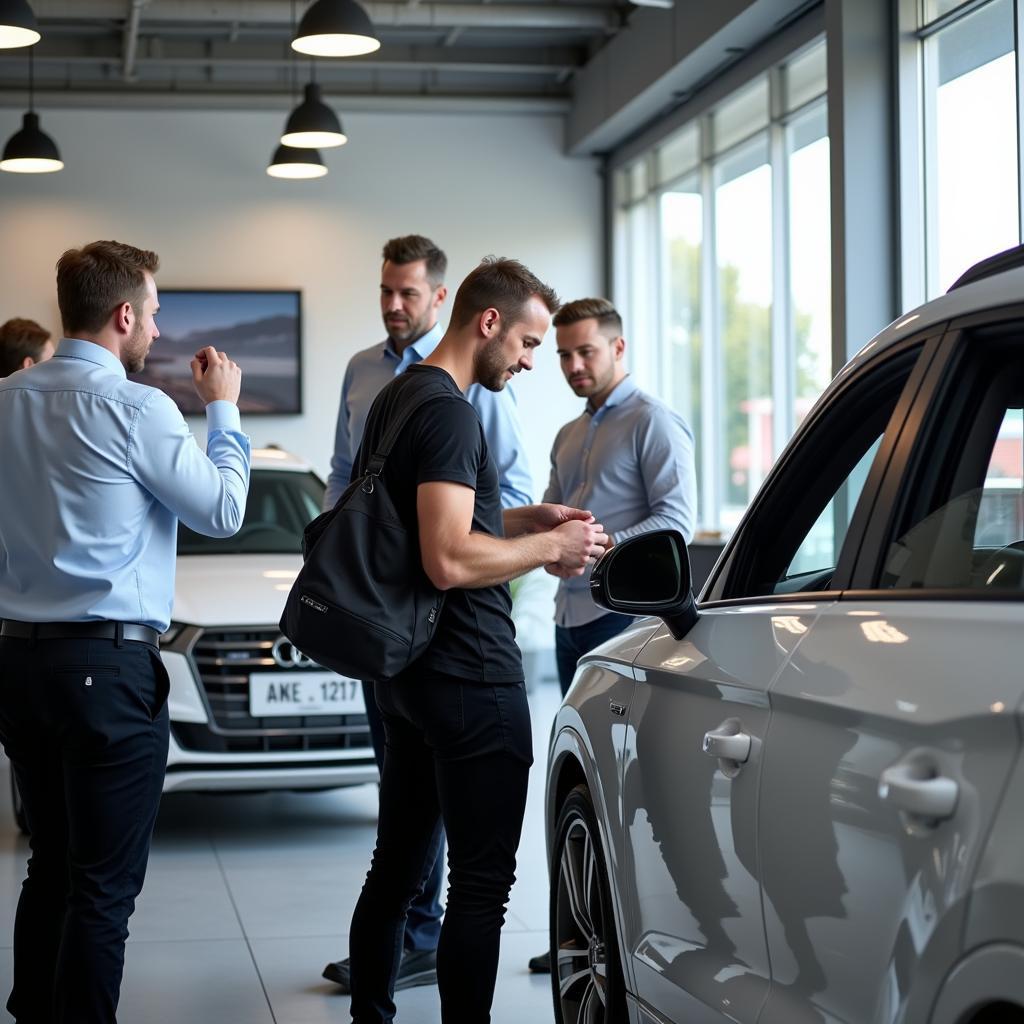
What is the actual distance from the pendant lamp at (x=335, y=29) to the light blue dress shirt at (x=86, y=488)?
426cm

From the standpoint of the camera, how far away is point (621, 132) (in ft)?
37.7

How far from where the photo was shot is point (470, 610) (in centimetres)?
272

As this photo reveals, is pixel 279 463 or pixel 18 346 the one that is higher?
pixel 18 346

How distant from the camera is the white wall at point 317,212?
11.6 metres

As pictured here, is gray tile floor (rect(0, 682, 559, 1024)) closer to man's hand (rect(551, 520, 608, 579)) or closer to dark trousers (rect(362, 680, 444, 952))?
dark trousers (rect(362, 680, 444, 952))

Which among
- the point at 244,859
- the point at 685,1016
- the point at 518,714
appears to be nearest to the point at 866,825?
the point at 685,1016

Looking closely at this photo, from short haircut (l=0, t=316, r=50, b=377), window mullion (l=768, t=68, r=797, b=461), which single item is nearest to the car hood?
short haircut (l=0, t=316, r=50, b=377)

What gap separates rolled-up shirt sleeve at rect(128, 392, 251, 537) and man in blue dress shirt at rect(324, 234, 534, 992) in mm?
1163

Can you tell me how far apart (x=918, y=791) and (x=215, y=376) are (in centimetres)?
189

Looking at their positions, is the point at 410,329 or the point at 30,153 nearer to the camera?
the point at 410,329

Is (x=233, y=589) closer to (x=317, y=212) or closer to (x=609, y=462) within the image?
(x=609, y=462)

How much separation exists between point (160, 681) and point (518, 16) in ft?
27.2

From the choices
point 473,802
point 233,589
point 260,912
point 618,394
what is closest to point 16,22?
point 233,589

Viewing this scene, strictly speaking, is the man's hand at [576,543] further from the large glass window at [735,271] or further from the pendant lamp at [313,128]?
the pendant lamp at [313,128]
